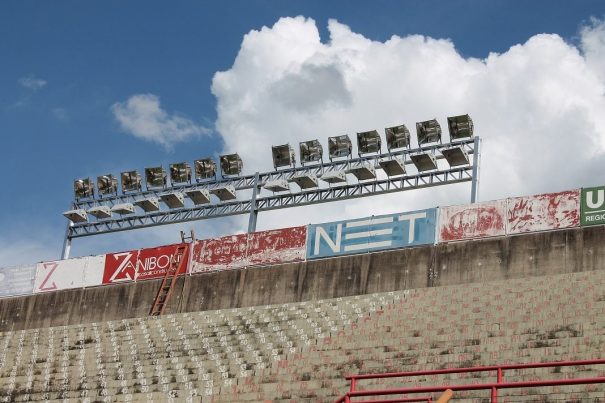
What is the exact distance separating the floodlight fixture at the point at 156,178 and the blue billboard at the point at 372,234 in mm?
10425

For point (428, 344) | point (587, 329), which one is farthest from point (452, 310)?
point (587, 329)

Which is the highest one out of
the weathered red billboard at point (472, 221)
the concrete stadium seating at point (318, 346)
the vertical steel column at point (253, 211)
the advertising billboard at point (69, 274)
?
the vertical steel column at point (253, 211)

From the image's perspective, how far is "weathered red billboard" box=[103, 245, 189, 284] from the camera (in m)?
35.6

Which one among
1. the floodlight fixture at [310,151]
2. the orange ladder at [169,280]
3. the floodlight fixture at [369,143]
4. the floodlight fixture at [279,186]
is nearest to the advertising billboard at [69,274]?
the orange ladder at [169,280]

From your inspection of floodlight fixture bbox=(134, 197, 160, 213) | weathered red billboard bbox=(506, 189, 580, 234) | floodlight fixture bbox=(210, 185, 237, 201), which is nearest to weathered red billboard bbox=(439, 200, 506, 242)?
weathered red billboard bbox=(506, 189, 580, 234)

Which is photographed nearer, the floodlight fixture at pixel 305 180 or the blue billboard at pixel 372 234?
the blue billboard at pixel 372 234

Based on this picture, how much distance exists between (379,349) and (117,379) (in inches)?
275

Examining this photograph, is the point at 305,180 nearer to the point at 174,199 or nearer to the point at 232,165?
the point at 232,165

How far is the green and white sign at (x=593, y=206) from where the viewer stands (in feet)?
91.4

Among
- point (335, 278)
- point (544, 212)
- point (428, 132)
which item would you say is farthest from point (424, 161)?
point (544, 212)

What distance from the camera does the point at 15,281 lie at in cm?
3903

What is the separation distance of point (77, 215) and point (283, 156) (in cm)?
987

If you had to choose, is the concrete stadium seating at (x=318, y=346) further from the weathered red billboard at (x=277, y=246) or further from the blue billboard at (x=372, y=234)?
the weathered red billboard at (x=277, y=246)

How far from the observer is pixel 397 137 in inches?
1433
